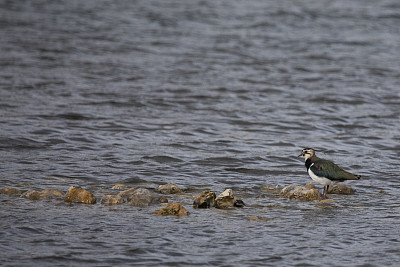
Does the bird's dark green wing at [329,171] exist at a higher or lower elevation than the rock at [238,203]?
higher

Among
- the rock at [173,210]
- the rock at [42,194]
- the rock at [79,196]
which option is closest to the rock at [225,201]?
the rock at [173,210]

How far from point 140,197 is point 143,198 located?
5 cm

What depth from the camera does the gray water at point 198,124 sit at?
27.7ft

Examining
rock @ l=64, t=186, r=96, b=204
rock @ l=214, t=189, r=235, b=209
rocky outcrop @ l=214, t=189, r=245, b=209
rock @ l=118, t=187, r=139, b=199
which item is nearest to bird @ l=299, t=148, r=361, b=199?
rocky outcrop @ l=214, t=189, r=245, b=209

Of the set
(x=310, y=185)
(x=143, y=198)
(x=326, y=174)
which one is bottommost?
(x=310, y=185)

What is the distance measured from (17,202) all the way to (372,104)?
1231 centimetres

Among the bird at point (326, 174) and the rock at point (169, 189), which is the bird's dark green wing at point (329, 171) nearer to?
the bird at point (326, 174)

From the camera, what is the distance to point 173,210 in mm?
9422

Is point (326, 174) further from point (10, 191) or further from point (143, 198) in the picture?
point (10, 191)

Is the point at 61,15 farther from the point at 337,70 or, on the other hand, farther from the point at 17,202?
the point at 17,202

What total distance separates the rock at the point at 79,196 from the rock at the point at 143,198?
56cm

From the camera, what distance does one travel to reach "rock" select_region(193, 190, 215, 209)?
9875 mm

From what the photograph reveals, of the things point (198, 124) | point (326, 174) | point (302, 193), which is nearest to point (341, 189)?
point (326, 174)

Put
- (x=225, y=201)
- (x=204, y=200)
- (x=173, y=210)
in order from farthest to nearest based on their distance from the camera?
1. (x=225, y=201)
2. (x=204, y=200)
3. (x=173, y=210)
